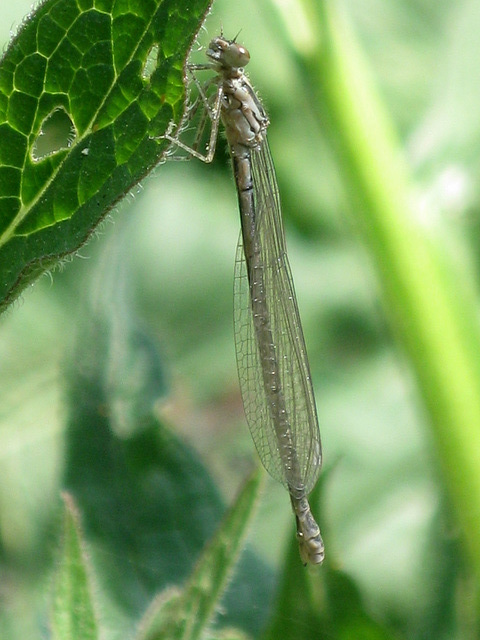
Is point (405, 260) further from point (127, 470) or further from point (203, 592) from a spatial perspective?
point (203, 592)

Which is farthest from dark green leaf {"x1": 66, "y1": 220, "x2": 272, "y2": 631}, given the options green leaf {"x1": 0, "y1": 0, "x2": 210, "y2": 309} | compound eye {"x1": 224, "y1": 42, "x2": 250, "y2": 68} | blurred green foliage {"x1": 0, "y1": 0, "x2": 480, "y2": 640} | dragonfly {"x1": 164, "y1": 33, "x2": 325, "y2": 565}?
compound eye {"x1": 224, "y1": 42, "x2": 250, "y2": 68}

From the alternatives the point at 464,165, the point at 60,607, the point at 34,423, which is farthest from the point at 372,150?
the point at 60,607

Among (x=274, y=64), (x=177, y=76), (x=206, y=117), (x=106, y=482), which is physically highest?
(x=274, y=64)

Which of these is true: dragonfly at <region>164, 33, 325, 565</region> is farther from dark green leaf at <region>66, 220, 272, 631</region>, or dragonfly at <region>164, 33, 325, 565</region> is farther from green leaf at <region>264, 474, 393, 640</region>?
green leaf at <region>264, 474, 393, 640</region>

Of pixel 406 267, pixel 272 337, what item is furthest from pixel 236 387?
pixel 406 267

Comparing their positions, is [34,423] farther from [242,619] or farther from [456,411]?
[456,411]

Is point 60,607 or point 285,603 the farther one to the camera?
point 285,603

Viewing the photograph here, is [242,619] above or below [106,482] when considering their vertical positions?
below

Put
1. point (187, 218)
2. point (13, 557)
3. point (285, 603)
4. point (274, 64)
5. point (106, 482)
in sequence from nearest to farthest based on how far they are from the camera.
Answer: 1. point (285, 603)
2. point (106, 482)
3. point (13, 557)
4. point (187, 218)
5. point (274, 64)

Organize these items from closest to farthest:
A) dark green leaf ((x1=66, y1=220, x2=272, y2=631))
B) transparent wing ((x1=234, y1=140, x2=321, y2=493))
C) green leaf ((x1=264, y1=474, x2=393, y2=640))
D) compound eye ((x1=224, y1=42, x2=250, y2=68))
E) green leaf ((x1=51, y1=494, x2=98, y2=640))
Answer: green leaf ((x1=51, y1=494, x2=98, y2=640)), green leaf ((x1=264, y1=474, x2=393, y2=640)), dark green leaf ((x1=66, y1=220, x2=272, y2=631)), compound eye ((x1=224, y1=42, x2=250, y2=68)), transparent wing ((x1=234, y1=140, x2=321, y2=493))
